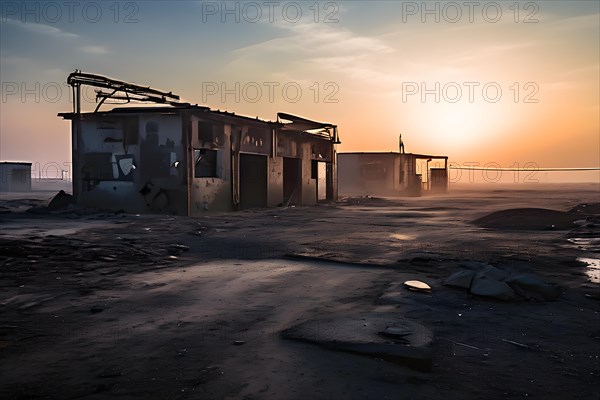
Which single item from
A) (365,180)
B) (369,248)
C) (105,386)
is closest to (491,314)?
(105,386)

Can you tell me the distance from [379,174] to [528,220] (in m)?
29.5

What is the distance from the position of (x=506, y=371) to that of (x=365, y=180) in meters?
43.0

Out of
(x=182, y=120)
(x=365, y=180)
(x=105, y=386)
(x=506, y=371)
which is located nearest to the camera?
(x=105, y=386)

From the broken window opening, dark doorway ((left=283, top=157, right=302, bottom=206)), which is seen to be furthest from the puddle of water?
dark doorway ((left=283, top=157, right=302, bottom=206))

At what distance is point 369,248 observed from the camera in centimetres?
1085

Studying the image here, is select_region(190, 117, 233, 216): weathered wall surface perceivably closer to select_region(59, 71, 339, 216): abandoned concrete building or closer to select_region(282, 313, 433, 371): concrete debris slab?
select_region(59, 71, 339, 216): abandoned concrete building

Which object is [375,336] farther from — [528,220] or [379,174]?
[379,174]

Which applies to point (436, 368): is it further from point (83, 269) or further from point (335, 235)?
point (335, 235)

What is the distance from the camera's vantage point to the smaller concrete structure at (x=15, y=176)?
42.2 meters

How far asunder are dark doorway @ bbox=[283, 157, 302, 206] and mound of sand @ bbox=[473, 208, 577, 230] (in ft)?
41.8

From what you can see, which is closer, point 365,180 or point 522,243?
point 522,243

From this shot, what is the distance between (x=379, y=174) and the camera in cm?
4600

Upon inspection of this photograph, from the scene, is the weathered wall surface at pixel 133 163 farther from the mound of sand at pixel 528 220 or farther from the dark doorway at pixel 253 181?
the mound of sand at pixel 528 220

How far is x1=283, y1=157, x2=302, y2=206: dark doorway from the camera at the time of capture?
2917 cm
